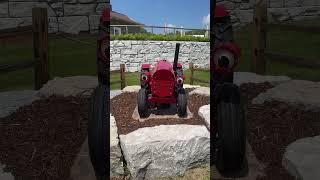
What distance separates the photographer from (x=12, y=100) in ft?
5.49

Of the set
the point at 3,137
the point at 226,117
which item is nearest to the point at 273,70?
the point at 226,117

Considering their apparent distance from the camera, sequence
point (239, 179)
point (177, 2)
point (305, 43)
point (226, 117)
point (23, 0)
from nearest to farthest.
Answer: point (177, 2) → point (226, 117) → point (239, 179) → point (305, 43) → point (23, 0)

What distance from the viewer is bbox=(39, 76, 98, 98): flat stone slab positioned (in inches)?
63.6

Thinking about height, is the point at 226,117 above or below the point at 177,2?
below

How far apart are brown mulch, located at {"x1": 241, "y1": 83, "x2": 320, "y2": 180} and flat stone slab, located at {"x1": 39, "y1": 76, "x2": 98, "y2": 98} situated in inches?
24.2

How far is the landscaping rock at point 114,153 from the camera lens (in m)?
1.21

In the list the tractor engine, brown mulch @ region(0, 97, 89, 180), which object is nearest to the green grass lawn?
brown mulch @ region(0, 97, 89, 180)

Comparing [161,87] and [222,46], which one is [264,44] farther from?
[161,87]

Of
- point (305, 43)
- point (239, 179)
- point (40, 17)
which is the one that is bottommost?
point (239, 179)

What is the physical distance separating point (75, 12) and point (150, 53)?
665mm

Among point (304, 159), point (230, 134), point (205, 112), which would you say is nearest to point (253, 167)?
point (304, 159)

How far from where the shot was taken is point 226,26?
1.14 meters

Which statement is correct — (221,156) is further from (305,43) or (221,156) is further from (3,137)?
(3,137)

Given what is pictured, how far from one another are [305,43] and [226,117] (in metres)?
0.53
